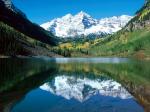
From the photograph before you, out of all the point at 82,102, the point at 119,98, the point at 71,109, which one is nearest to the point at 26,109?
the point at 71,109

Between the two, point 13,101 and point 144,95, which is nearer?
point 13,101

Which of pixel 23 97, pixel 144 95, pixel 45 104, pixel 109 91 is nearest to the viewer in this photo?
pixel 45 104

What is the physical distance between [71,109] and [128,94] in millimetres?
19045

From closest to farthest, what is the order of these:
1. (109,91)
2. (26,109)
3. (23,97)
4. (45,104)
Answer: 1. (26,109)
2. (45,104)
3. (23,97)
4. (109,91)

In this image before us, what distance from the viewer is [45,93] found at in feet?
184

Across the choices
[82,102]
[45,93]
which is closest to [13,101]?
[82,102]

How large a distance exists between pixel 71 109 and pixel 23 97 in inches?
489

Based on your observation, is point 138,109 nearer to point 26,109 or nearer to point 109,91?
point 26,109

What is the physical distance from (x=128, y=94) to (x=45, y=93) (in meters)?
13.8

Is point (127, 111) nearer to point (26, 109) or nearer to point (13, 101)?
point (26, 109)

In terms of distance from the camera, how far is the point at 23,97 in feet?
160

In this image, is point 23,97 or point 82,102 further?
point 23,97

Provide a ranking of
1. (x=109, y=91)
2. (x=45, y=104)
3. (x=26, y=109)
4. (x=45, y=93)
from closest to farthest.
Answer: (x=26, y=109), (x=45, y=104), (x=45, y=93), (x=109, y=91)

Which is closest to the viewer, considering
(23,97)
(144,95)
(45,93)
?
(23,97)
